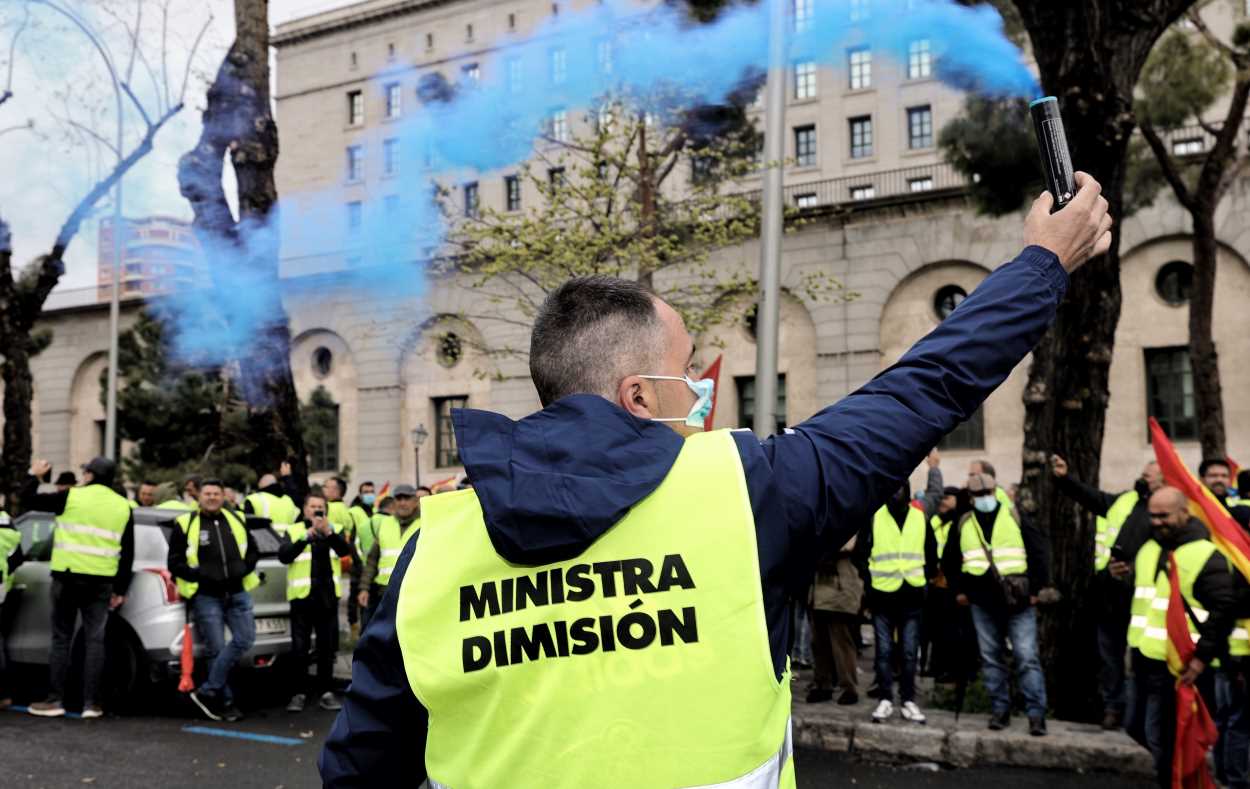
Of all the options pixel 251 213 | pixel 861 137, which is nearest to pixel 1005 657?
pixel 251 213

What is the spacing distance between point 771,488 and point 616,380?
354 millimetres

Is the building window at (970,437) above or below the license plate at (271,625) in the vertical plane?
above

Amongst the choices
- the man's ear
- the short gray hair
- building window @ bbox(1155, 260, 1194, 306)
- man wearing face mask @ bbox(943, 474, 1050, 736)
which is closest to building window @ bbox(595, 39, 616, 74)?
man wearing face mask @ bbox(943, 474, 1050, 736)

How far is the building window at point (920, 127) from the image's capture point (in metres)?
40.4

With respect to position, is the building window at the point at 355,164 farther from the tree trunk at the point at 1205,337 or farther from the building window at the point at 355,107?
the tree trunk at the point at 1205,337

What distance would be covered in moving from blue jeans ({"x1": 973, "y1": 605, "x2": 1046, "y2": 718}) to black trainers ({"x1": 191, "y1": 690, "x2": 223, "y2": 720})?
5977 millimetres

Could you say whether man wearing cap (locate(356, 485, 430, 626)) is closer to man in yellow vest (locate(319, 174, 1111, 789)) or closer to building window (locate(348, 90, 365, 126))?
man in yellow vest (locate(319, 174, 1111, 789))

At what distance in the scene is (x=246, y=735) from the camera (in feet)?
28.0

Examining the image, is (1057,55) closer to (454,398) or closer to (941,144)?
(941,144)

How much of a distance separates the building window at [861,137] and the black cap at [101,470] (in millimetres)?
35884

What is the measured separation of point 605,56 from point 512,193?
259 centimetres

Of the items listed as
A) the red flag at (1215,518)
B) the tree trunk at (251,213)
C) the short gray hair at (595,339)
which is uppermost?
the tree trunk at (251,213)

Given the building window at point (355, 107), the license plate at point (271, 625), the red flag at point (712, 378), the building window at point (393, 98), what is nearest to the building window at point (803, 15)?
the red flag at point (712, 378)

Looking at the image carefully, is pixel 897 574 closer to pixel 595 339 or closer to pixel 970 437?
pixel 595 339
